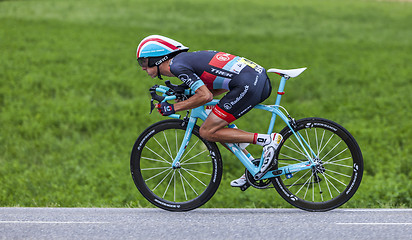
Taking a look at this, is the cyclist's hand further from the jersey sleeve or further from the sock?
the sock

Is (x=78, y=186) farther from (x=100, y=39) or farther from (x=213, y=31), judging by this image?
(x=213, y=31)

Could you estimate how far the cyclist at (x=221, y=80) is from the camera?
18.7 ft

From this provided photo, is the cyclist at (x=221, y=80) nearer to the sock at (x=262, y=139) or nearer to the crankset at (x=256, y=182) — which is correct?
the sock at (x=262, y=139)

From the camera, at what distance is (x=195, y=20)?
34.7 m

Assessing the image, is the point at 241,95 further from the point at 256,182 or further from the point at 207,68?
the point at 256,182

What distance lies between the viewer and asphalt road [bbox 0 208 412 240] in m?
5.05

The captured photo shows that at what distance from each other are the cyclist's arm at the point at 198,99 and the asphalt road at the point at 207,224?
1.15m

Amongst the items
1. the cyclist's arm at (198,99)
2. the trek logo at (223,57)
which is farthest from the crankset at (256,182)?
the trek logo at (223,57)

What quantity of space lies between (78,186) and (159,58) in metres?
3.72

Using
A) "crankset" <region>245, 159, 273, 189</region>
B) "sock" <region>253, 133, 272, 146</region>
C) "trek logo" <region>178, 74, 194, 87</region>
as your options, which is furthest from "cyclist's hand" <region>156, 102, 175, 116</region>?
"crankset" <region>245, 159, 273, 189</region>

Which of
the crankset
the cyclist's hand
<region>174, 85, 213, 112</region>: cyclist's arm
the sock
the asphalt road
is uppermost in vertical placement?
<region>174, 85, 213, 112</region>: cyclist's arm

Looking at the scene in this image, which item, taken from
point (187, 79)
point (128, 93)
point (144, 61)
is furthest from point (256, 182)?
point (128, 93)

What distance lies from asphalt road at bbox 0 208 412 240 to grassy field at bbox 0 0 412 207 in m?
0.97

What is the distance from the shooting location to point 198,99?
5.56 metres
